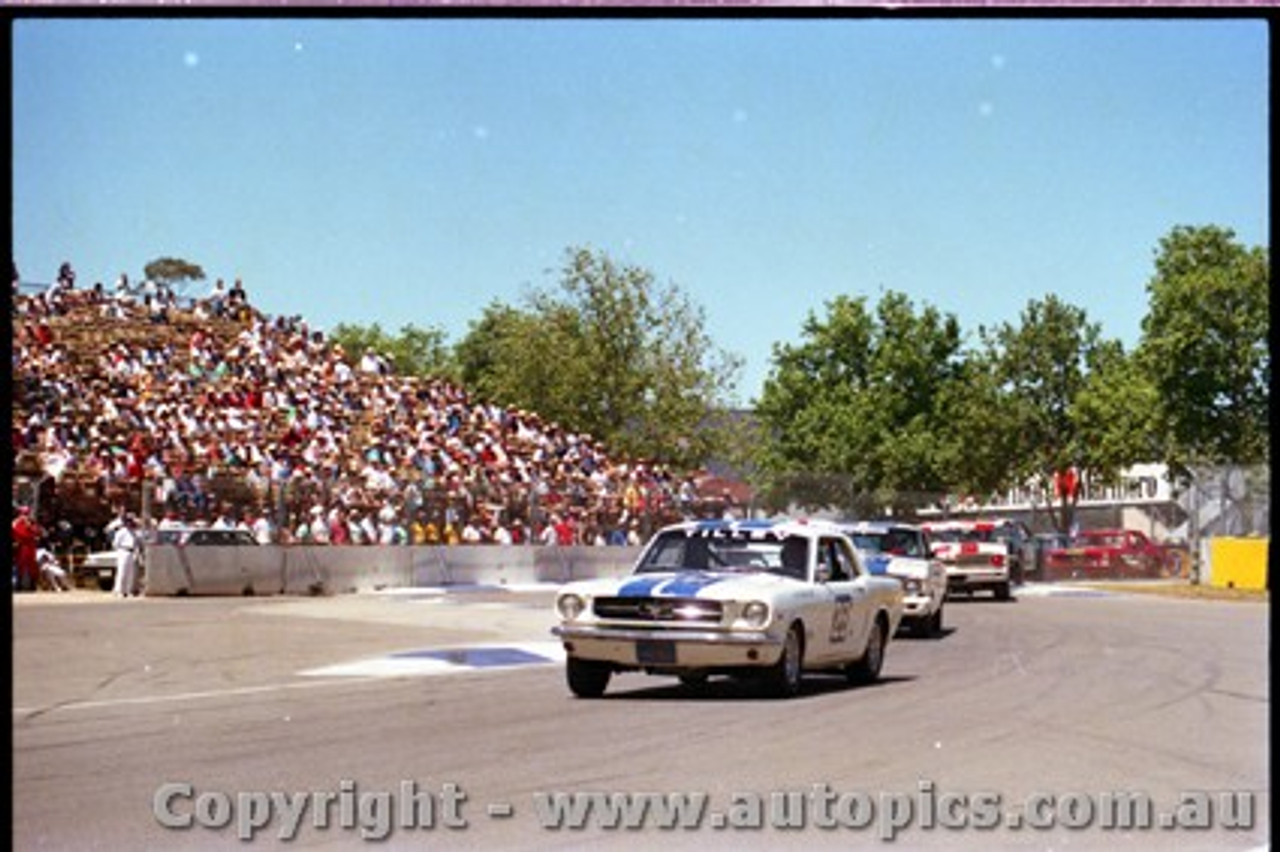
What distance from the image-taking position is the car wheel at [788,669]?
44.6ft

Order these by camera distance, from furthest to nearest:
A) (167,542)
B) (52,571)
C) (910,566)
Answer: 1. (167,542)
2. (52,571)
3. (910,566)

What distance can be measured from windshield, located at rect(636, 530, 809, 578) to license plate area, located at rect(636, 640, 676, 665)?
1.09 m

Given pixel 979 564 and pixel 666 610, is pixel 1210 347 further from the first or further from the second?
pixel 979 564

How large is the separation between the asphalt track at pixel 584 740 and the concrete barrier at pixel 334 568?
26.1ft

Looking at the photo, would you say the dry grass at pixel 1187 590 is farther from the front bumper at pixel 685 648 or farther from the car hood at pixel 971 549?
the front bumper at pixel 685 648

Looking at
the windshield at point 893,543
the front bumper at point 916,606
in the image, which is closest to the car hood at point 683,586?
the front bumper at point 916,606

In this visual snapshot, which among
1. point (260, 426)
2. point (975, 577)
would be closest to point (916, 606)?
A: point (260, 426)

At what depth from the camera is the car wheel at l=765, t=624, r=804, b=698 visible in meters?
13.6

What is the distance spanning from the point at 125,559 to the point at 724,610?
17380 millimetres

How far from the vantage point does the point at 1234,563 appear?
34.8m

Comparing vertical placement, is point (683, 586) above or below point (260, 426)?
below

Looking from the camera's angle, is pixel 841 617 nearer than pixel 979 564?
Yes

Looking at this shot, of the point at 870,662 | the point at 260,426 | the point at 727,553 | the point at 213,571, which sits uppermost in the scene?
the point at 260,426

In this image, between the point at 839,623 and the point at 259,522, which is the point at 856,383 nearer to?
the point at 839,623
